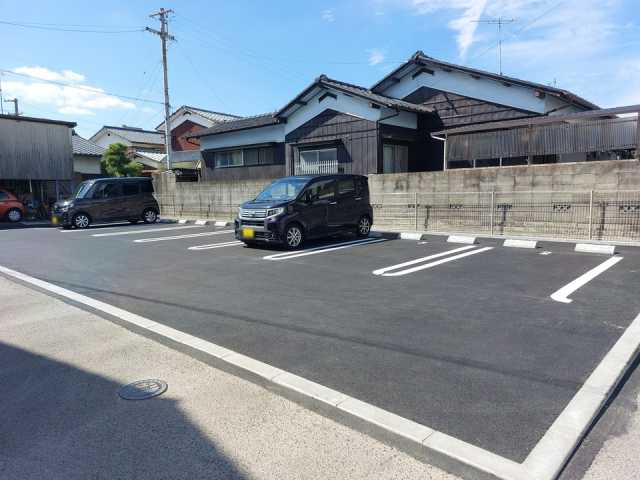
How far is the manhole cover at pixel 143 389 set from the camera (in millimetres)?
3127

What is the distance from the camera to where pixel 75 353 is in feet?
13.0

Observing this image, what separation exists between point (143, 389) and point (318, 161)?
1558 cm

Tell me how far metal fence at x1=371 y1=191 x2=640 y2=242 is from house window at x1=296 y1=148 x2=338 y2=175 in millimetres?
3968

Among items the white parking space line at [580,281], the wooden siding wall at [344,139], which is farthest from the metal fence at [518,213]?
the wooden siding wall at [344,139]

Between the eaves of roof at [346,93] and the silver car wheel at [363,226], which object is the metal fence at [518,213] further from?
the eaves of roof at [346,93]

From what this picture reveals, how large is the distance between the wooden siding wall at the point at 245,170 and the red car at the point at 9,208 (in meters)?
8.64

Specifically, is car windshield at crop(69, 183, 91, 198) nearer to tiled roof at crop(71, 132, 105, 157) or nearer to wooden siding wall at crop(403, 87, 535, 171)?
wooden siding wall at crop(403, 87, 535, 171)

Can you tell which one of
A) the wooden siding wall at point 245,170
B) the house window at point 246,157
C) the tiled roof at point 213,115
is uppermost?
the tiled roof at point 213,115

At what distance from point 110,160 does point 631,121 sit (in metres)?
28.7

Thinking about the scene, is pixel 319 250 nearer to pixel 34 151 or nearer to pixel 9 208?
pixel 9 208

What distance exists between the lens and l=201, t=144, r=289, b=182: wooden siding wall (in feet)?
63.9

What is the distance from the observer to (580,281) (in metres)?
6.33

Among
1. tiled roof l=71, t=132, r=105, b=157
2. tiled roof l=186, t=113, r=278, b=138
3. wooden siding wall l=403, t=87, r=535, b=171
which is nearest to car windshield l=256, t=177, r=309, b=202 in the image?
wooden siding wall l=403, t=87, r=535, b=171

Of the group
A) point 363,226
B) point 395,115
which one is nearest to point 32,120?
point 395,115
